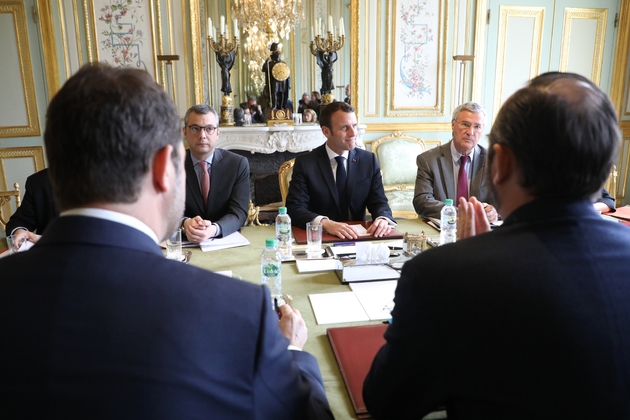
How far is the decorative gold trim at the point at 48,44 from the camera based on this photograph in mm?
4332

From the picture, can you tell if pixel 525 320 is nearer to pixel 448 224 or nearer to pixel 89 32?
pixel 448 224

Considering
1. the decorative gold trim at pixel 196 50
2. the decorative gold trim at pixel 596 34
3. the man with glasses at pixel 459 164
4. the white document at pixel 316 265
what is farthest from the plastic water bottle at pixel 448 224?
the decorative gold trim at pixel 596 34

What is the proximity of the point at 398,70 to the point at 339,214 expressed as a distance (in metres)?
2.66

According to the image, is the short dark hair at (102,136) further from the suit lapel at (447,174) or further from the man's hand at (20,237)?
the suit lapel at (447,174)

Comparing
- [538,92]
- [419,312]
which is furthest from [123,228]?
[538,92]

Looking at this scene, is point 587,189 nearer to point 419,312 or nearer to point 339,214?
point 419,312

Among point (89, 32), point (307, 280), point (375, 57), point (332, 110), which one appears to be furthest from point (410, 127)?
point (307, 280)

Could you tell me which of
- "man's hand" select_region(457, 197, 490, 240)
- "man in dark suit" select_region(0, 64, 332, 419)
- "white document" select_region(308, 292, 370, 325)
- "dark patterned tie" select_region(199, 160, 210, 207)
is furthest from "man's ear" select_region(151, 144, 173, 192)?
"dark patterned tie" select_region(199, 160, 210, 207)

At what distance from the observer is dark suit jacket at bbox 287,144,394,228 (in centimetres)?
266

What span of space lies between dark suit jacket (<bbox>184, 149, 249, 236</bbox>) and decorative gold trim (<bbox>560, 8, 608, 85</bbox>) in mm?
4070

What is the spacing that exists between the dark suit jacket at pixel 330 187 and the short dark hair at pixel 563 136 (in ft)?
5.93

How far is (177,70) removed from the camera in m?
4.58

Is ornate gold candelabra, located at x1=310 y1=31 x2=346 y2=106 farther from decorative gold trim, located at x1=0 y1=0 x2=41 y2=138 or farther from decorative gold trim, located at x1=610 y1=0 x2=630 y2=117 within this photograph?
decorative gold trim, located at x1=610 y1=0 x2=630 y2=117

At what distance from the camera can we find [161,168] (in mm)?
764
